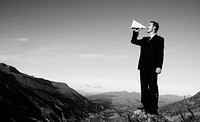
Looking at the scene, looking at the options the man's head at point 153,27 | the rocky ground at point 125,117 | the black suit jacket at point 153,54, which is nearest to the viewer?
the rocky ground at point 125,117

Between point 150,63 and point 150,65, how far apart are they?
60 millimetres

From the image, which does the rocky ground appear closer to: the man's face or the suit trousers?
the suit trousers

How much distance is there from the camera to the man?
529 cm

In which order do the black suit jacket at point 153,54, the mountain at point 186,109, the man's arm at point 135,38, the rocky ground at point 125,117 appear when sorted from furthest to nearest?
the man's arm at point 135,38 → the black suit jacket at point 153,54 → the rocky ground at point 125,117 → the mountain at point 186,109

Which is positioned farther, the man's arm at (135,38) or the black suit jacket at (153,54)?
the man's arm at (135,38)

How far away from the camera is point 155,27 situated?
5.53 m

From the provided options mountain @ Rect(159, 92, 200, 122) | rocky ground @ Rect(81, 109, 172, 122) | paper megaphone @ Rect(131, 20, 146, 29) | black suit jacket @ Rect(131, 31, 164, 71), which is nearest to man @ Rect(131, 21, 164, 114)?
black suit jacket @ Rect(131, 31, 164, 71)

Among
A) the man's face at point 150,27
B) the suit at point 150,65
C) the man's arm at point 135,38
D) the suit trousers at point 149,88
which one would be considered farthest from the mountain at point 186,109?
the man's face at point 150,27

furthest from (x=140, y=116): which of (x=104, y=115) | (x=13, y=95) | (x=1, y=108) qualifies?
(x=13, y=95)

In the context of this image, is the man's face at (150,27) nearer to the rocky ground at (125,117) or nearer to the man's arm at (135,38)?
the man's arm at (135,38)

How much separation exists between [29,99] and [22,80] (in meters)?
27.3

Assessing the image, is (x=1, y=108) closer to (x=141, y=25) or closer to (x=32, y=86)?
(x=32, y=86)

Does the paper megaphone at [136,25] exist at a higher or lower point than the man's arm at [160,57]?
higher

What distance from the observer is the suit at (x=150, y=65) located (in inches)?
208
